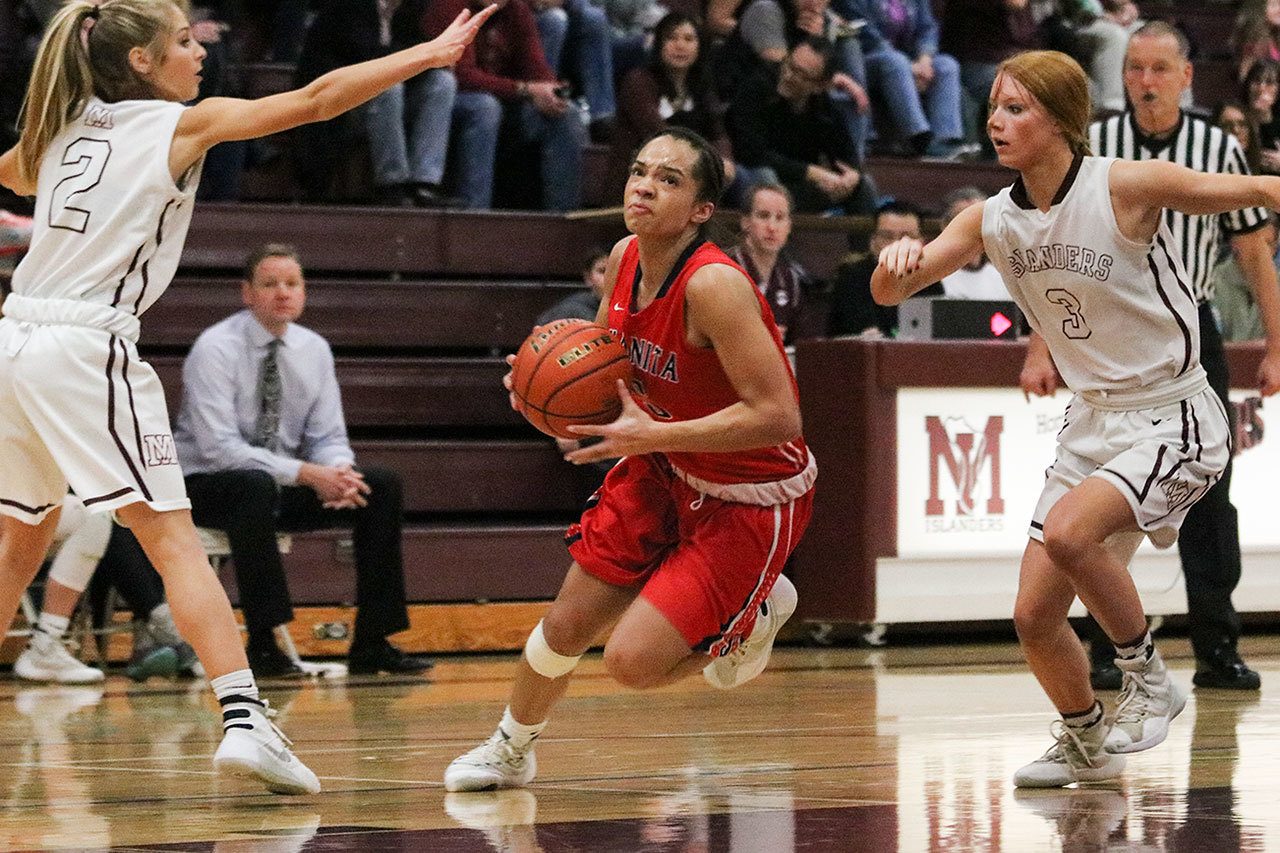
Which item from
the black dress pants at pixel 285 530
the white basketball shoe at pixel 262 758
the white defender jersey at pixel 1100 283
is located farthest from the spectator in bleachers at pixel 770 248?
the white basketball shoe at pixel 262 758

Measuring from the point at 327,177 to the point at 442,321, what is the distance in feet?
2.96

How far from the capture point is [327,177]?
32.1 feet

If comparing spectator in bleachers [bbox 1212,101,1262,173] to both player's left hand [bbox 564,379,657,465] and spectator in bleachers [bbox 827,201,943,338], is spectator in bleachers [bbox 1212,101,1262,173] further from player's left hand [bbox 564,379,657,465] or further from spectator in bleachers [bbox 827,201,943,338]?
player's left hand [bbox 564,379,657,465]

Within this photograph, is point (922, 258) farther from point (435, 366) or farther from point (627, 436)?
point (435, 366)

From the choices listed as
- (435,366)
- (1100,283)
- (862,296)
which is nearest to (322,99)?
(1100,283)

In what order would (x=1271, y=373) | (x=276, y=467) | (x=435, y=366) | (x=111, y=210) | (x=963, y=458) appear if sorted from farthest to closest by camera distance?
(x=435, y=366) → (x=963, y=458) → (x=276, y=467) → (x=1271, y=373) → (x=111, y=210)

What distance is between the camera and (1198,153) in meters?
6.30

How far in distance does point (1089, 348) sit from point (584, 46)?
257 inches

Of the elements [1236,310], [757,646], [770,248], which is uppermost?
[770,248]

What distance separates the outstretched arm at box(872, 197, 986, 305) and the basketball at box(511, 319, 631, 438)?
22.9 inches

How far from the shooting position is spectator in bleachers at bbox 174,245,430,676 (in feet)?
24.2

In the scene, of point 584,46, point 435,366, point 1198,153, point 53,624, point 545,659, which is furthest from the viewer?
point 584,46

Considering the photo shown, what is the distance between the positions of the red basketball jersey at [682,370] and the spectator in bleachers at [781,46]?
620 cm

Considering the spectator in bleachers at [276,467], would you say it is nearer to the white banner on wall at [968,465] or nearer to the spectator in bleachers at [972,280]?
the white banner on wall at [968,465]
